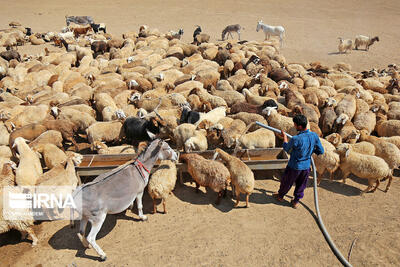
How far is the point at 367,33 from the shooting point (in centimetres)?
2395

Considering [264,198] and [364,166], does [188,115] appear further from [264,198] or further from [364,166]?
[364,166]

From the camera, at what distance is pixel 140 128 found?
297 inches

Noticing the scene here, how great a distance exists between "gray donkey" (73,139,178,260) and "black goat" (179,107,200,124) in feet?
8.05

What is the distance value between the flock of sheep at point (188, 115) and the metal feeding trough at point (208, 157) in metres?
0.21

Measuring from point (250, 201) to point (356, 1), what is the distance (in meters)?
41.7

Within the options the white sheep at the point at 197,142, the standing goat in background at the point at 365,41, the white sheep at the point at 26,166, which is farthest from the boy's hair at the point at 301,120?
the standing goat in background at the point at 365,41

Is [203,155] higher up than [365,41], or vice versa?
[365,41]

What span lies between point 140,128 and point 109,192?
10.1 ft

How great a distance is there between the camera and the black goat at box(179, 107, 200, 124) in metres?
7.76

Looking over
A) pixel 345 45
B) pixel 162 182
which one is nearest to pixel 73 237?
pixel 162 182

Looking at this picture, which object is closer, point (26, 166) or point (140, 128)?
point (26, 166)

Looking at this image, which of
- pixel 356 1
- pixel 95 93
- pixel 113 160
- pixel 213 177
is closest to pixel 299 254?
pixel 213 177

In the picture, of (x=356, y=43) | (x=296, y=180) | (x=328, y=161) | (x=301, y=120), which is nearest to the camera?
(x=301, y=120)

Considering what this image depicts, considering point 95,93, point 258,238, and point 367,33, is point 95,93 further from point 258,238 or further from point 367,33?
point 367,33
